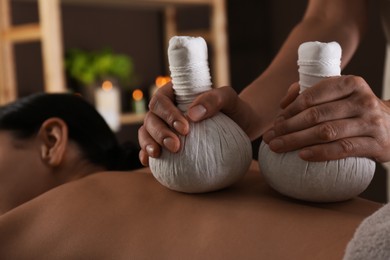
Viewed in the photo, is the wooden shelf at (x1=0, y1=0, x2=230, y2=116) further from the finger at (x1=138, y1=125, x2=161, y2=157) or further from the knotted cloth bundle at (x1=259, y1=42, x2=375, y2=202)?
the knotted cloth bundle at (x1=259, y1=42, x2=375, y2=202)

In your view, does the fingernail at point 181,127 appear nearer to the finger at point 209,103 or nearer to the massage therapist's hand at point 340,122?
the finger at point 209,103

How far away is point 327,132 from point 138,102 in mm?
2505

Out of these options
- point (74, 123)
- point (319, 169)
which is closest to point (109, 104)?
point (74, 123)

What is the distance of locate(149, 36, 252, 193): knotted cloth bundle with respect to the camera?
0.81m

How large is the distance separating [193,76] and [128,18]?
262 centimetres

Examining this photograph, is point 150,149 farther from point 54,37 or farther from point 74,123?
point 54,37

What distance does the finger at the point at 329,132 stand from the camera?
74cm

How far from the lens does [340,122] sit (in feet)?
2.45

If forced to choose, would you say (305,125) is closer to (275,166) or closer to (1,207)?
(275,166)

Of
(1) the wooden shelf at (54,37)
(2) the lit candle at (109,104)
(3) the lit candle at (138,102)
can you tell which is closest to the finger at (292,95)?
(1) the wooden shelf at (54,37)

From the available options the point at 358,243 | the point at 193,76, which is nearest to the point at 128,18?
the point at 193,76

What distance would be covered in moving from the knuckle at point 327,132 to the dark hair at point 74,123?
71cm

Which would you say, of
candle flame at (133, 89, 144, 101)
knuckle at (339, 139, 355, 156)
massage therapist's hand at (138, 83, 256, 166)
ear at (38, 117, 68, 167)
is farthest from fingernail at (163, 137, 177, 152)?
candle flame at (133, 89, 144, 101)

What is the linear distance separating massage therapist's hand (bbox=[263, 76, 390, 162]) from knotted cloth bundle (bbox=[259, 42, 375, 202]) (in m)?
0.02
